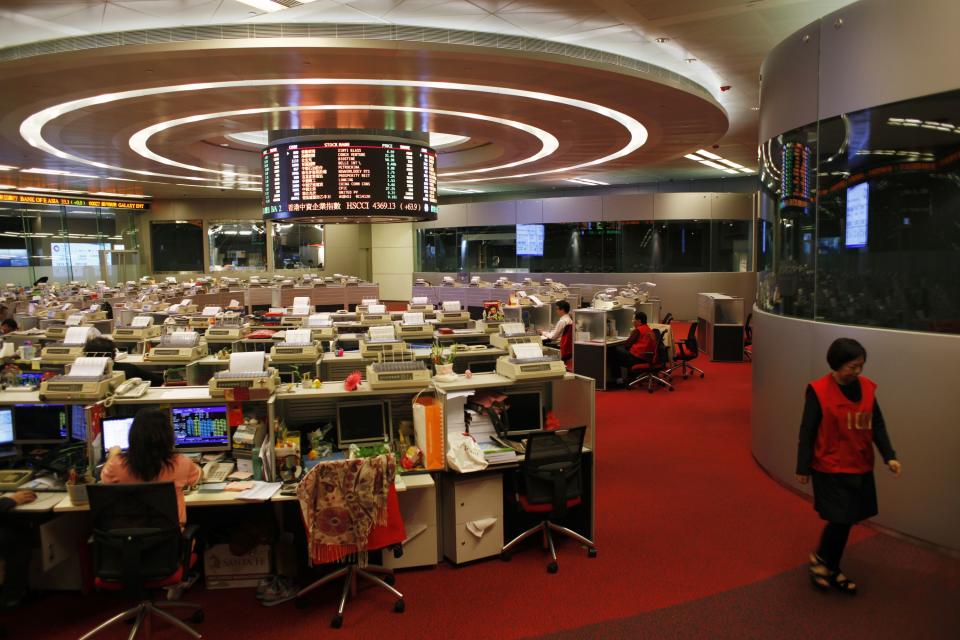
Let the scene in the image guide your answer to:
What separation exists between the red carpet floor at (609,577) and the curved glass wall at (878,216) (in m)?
1.27

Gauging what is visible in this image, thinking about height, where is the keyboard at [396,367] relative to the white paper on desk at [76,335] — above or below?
below

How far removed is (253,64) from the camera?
7.19 metres

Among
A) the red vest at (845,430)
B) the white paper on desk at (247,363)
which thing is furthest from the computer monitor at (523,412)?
the red vest at (845,430)

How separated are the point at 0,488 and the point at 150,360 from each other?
2.64 meters

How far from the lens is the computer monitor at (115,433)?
15.5ft

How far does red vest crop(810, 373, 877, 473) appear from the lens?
4109mm

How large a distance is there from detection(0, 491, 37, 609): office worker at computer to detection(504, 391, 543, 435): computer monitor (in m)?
3.36

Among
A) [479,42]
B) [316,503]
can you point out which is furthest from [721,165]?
[316,503]

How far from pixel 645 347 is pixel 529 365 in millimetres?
5662

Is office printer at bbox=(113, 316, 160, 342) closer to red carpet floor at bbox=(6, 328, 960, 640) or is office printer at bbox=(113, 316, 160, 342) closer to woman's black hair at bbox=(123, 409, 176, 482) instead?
red carpet floor at bbox=(6, 328, 960, 640)

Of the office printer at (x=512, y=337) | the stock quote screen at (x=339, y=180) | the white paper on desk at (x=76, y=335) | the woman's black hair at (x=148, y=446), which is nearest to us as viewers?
the woman's black hair at (x=148, y=446)

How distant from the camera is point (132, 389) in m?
4.87

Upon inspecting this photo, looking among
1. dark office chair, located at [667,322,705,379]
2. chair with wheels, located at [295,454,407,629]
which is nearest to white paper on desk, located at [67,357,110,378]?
chair with wheels, located at [295,454,407,629]

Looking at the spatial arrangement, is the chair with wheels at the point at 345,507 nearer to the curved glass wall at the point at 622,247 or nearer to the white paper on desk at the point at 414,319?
the white paper on desk at the point at 414,319
